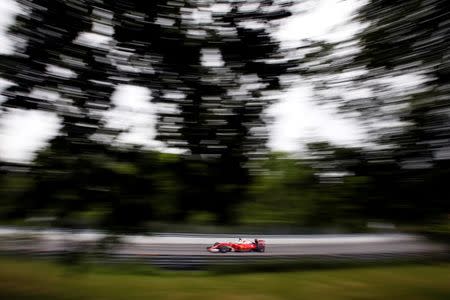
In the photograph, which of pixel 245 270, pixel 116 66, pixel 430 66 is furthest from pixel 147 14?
pixel 245 270

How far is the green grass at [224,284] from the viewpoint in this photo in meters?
3.70

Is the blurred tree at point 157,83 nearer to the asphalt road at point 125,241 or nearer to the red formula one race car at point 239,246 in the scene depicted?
the asphalt road at point 125,241

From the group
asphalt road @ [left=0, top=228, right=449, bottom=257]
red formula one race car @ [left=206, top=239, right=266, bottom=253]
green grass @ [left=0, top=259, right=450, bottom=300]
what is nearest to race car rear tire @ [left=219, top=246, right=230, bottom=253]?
red formula one race car @ [left=206, top=239, right=266, bottom=253]

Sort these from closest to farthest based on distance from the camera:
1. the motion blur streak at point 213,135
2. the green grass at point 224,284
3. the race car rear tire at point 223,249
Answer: the motion blur streak at point 213,135, the green grass at point 224,284, the race car rear tire at point 223,249

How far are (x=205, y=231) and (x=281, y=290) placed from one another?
2085mm

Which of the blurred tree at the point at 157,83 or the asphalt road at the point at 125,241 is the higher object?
the blurred tree at the point at 157,83

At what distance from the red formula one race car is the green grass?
0.65 metres

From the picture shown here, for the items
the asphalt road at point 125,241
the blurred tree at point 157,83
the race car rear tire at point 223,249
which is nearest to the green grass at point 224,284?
the asphalt road at point 125,241

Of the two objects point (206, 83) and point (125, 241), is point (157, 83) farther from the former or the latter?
point (125, 241)

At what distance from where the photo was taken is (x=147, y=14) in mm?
2992

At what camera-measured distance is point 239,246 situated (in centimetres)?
375

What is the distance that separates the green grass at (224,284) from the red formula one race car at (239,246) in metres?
0.65

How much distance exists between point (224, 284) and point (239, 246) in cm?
106

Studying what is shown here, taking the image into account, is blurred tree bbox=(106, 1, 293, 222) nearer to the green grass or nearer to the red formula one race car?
the red formula one race car
